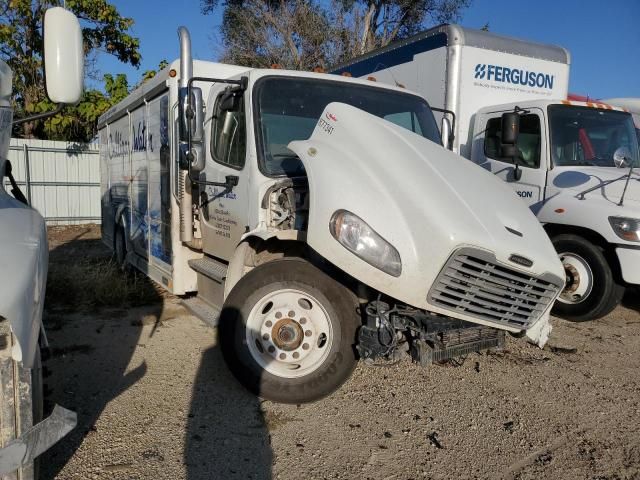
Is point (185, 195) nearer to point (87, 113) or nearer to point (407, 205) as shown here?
point (407, 205)

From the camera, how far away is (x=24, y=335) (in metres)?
1.96

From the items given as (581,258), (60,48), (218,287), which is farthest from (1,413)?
(581,258)

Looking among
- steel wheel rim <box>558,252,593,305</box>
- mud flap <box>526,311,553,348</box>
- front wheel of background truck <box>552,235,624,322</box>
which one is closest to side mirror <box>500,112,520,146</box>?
front wheel of background truck <box>552,235,624,322</box>

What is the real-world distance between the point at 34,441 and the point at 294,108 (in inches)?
129

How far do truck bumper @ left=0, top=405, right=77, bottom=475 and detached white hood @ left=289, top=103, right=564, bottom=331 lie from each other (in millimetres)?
1748

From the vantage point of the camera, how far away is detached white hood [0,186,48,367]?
1924 millimetres

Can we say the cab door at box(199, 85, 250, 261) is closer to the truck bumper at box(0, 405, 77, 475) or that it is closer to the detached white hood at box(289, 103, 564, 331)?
the detached white hood at box(289, 103, 564, 331)

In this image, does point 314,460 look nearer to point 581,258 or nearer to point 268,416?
point 268,416

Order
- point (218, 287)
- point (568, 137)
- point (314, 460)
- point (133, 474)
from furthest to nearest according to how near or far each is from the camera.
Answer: point (568, 137), point (218, 287), point (314, 460), point (133, 474)

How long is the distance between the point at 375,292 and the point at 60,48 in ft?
7.72

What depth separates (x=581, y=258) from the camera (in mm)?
6113

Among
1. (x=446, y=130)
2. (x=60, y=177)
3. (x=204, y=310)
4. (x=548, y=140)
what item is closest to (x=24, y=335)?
(x=204, y=310)

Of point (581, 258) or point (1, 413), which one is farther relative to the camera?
point (581, 258)

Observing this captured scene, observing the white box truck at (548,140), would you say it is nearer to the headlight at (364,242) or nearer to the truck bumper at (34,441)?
the headlight at (364,242)
